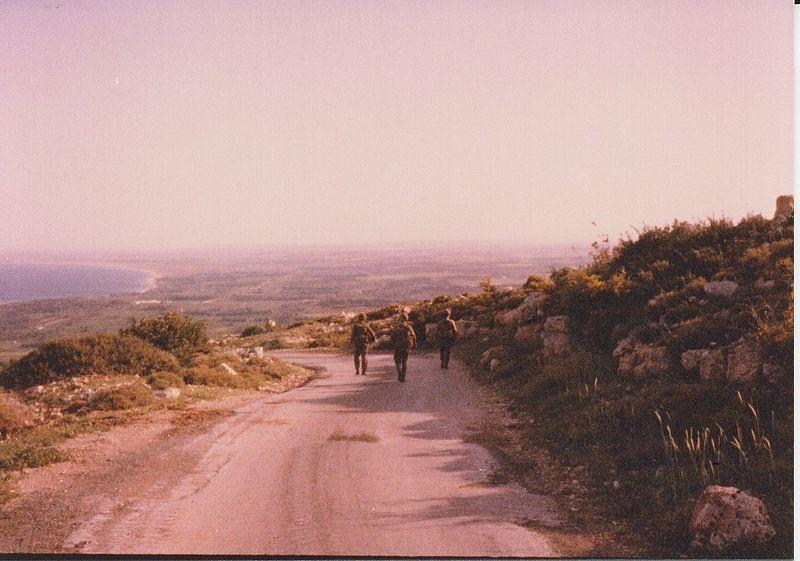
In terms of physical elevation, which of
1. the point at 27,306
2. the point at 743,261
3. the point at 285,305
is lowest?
the point at 285,305

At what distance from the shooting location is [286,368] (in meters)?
21.4

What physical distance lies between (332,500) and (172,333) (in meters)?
12.8

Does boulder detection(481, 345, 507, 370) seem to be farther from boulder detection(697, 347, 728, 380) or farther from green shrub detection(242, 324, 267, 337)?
green shrub detection(242, 324, 267, 337)

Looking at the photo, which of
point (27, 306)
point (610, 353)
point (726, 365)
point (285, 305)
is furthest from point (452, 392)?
point (285, 305)

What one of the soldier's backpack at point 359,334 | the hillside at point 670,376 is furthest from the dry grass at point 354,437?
the soldier's backpack at point 359,334

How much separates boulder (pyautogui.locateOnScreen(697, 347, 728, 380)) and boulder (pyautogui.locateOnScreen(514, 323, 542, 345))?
737 centimetres

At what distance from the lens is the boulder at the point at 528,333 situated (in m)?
17.6

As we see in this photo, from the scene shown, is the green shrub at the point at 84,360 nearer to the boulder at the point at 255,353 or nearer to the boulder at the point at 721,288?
the boulder at the point at 255,353

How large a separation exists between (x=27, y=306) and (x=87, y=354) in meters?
7.76

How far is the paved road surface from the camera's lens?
20.7ft

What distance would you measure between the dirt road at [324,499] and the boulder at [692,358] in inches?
164

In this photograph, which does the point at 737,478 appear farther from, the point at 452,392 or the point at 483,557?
the point at 452,392

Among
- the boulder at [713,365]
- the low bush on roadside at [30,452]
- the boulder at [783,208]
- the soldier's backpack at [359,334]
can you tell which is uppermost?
the boulder at [783,208]

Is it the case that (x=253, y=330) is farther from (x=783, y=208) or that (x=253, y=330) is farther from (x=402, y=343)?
(x=783, y=208)
